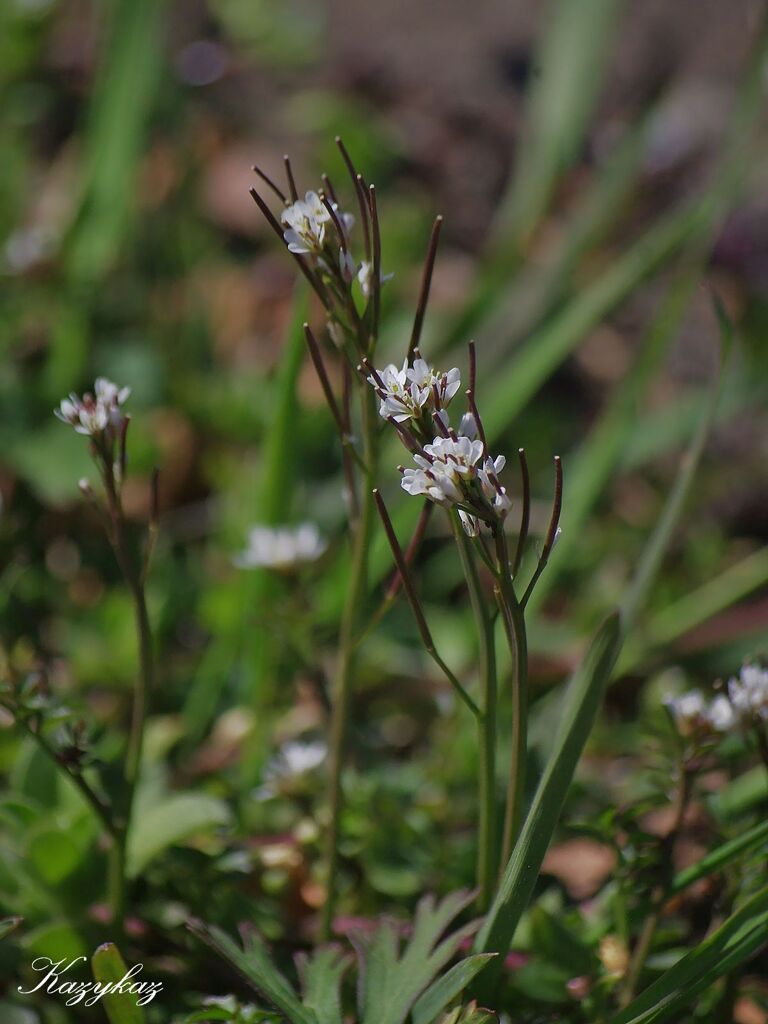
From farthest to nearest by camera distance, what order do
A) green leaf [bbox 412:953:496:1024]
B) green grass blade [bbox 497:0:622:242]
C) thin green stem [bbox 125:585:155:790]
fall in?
1. green grass blade [bbox 497:0:622:242]
2. thin green stem [bbox 125:585:155:790]
3. green leaf [bbox 412:953:496:1024]

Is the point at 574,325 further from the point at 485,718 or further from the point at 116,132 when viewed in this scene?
the point at 116,132

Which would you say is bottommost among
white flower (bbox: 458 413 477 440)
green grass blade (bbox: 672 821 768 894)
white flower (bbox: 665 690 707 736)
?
green grass blade (bbox: 672 821 768 894)

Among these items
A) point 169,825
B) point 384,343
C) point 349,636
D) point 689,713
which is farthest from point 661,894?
point 384,343

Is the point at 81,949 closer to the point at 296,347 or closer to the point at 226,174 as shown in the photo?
the point at 296,347

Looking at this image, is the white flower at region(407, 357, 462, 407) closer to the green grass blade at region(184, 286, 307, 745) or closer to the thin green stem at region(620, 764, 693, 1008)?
the thin green stem at region(620, 764, 693, 1008)

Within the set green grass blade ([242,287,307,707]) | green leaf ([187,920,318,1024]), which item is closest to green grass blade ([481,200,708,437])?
green grass blade ([242,287,307,707])

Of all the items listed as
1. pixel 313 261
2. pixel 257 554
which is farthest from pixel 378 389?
pixel 257 554
